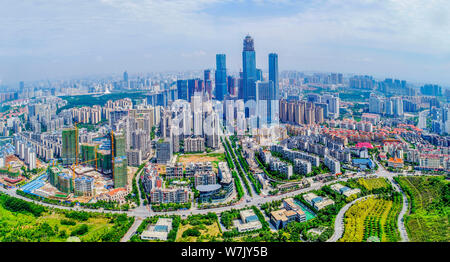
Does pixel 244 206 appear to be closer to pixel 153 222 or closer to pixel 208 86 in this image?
pixel 153 222

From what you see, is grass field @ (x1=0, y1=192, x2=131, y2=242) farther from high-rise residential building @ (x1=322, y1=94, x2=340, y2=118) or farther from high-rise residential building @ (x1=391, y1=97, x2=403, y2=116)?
high-rise residential building @ (x1=391, y1=97, x2=403, y2=116)

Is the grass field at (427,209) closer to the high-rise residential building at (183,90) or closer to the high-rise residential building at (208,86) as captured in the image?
the high-rise residential building at (208,86)

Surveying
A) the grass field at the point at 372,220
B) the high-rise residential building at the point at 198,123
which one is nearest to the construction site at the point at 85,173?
the high-rise residential building at the point at 198,123

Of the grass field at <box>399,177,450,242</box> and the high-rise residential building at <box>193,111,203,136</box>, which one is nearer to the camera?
the grass field at <box>399,177,450,242</box>

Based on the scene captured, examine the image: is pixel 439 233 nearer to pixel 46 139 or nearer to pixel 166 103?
pixel 46 139

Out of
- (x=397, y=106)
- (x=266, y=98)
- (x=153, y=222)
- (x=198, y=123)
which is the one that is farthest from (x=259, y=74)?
(x=153, y=222)

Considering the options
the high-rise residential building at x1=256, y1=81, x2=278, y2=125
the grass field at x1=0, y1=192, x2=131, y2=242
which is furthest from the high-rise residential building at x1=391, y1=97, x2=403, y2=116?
the grass field at x1=0, y1=192, x2=131, y2=242
